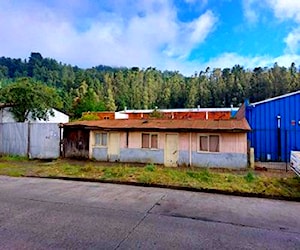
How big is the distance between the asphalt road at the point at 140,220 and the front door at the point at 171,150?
5812mm

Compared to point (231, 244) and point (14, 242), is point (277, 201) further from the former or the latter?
point (14, 242)

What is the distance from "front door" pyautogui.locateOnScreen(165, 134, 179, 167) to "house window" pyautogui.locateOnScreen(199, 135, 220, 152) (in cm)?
133

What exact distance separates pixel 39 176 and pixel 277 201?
8.99m

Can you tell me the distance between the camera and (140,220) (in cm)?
586

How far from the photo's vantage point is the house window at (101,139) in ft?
53.4

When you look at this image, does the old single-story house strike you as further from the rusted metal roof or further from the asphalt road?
the asphalt road

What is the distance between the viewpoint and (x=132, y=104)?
67125 mm

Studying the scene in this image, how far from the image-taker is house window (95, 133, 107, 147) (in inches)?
640

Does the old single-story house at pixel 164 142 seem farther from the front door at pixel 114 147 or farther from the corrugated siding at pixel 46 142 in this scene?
the corrugated siding at pixel 46 142

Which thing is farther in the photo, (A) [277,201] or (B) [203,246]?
(A) [277,201]

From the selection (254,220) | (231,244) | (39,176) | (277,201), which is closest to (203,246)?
(231,244)

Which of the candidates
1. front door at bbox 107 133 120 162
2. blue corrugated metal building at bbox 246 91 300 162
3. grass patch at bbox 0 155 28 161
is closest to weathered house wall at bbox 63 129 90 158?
front door at bbox 107 133 120 162

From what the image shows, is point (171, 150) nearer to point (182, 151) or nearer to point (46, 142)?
point (182, 151)

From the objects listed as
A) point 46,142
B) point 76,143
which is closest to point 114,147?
point 76,143
